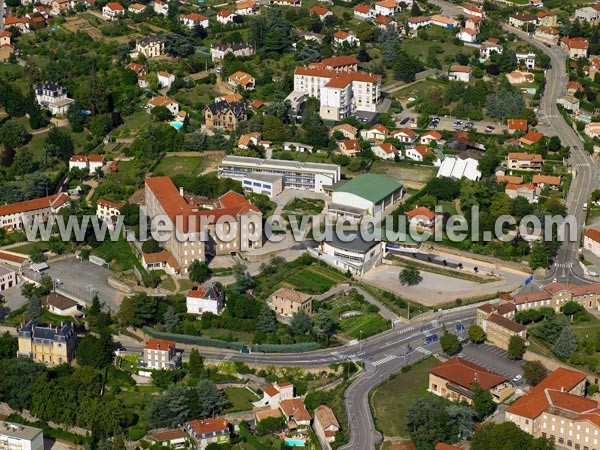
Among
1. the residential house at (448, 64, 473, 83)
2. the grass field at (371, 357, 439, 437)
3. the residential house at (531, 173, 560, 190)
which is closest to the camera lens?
the grass field at (371, 357, 439, 437)

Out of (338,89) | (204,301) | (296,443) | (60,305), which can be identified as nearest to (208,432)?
(296,443)

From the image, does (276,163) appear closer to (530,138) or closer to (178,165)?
(178,165)

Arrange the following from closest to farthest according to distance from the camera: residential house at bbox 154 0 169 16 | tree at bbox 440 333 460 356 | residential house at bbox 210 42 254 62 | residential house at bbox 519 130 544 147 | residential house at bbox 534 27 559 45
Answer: tree at bbox 440 333 460 356
residential house at bbox 519 130 544 147
residential house at bbox 210 42 254 62
residential house at bbox 534 27 559 45
residential house at bbox 154 0 169 16

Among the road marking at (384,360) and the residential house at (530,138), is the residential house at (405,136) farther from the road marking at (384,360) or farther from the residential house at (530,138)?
the road marking at (384,360)

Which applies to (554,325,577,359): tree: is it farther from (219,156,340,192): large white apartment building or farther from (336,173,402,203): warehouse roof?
(219,156,340,192): large white apartment building

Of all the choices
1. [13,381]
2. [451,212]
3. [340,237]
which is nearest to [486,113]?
[451,212]

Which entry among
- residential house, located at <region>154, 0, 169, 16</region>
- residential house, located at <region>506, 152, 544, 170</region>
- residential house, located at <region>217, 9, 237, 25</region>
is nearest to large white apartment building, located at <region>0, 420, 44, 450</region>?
residential house, located at <region>506, 152, 544, 170</region>

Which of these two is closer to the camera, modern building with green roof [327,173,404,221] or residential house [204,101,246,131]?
modern building with green roof [327,173,404,221]
